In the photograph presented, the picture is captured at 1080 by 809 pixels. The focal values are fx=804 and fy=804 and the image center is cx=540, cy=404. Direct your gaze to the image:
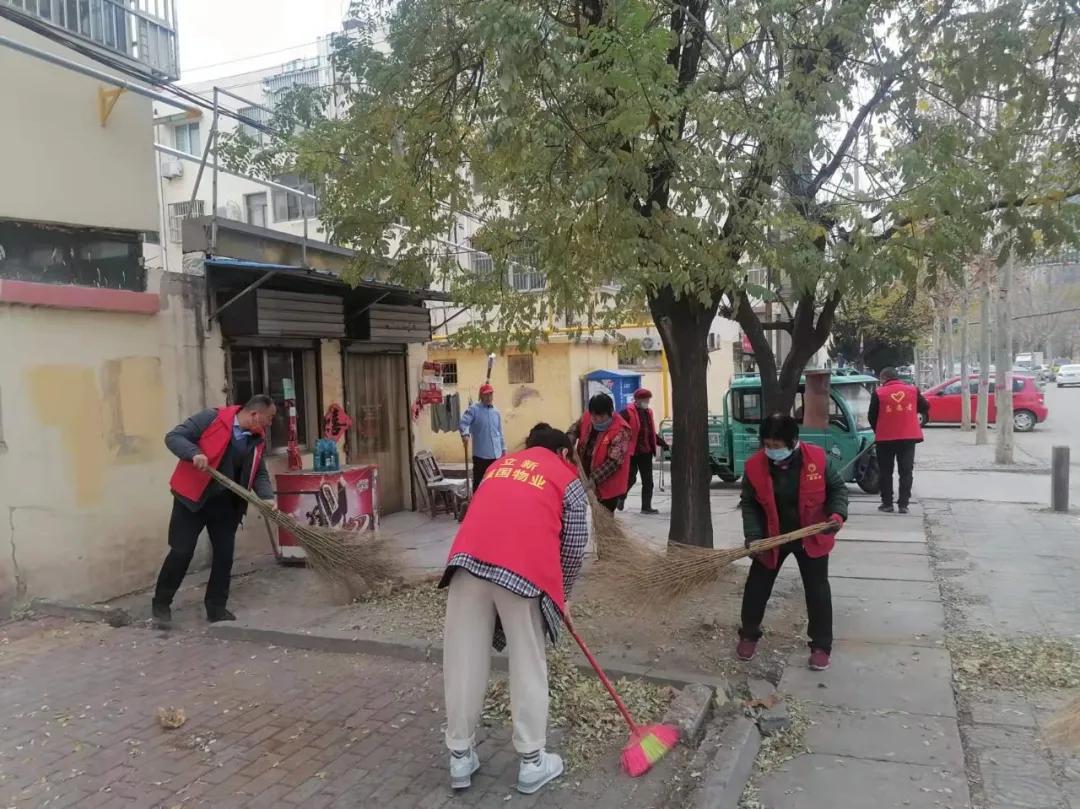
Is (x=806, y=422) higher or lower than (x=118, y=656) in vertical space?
higher

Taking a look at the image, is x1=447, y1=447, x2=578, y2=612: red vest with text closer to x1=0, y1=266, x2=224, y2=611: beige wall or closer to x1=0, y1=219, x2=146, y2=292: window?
x1=0, y1=266, x2=224, y2=611: beige wall

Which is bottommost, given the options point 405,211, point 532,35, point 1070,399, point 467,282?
point 1070,399

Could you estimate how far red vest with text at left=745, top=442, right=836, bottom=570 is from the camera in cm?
459

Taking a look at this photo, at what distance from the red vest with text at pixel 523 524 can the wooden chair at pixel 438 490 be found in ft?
20.7

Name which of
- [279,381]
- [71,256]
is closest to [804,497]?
[71,256]

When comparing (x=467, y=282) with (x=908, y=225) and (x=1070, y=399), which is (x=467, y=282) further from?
(x=1070, y=399)

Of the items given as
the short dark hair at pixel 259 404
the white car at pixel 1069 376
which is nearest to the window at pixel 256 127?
the short dark hair at pixel 259 404

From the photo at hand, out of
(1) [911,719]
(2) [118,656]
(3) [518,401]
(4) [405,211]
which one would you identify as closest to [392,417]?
(4) [405,211]

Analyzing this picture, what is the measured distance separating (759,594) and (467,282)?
379 centimetres

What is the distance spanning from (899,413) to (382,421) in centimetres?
623

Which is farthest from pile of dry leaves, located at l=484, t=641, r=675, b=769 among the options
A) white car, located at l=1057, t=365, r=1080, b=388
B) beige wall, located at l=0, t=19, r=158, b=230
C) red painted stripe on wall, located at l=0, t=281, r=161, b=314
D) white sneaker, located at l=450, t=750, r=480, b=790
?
white car, located at l=1057, t=365, r=1080, b=388

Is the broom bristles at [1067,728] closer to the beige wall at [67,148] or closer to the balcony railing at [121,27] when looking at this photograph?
the beige wall at [67,148]

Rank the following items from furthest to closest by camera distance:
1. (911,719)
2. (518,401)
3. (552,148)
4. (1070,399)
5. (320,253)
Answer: (1070,399) < (518,401) < (320,253) < (552,148) < (911,719)

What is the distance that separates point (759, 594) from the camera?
4828 mm
